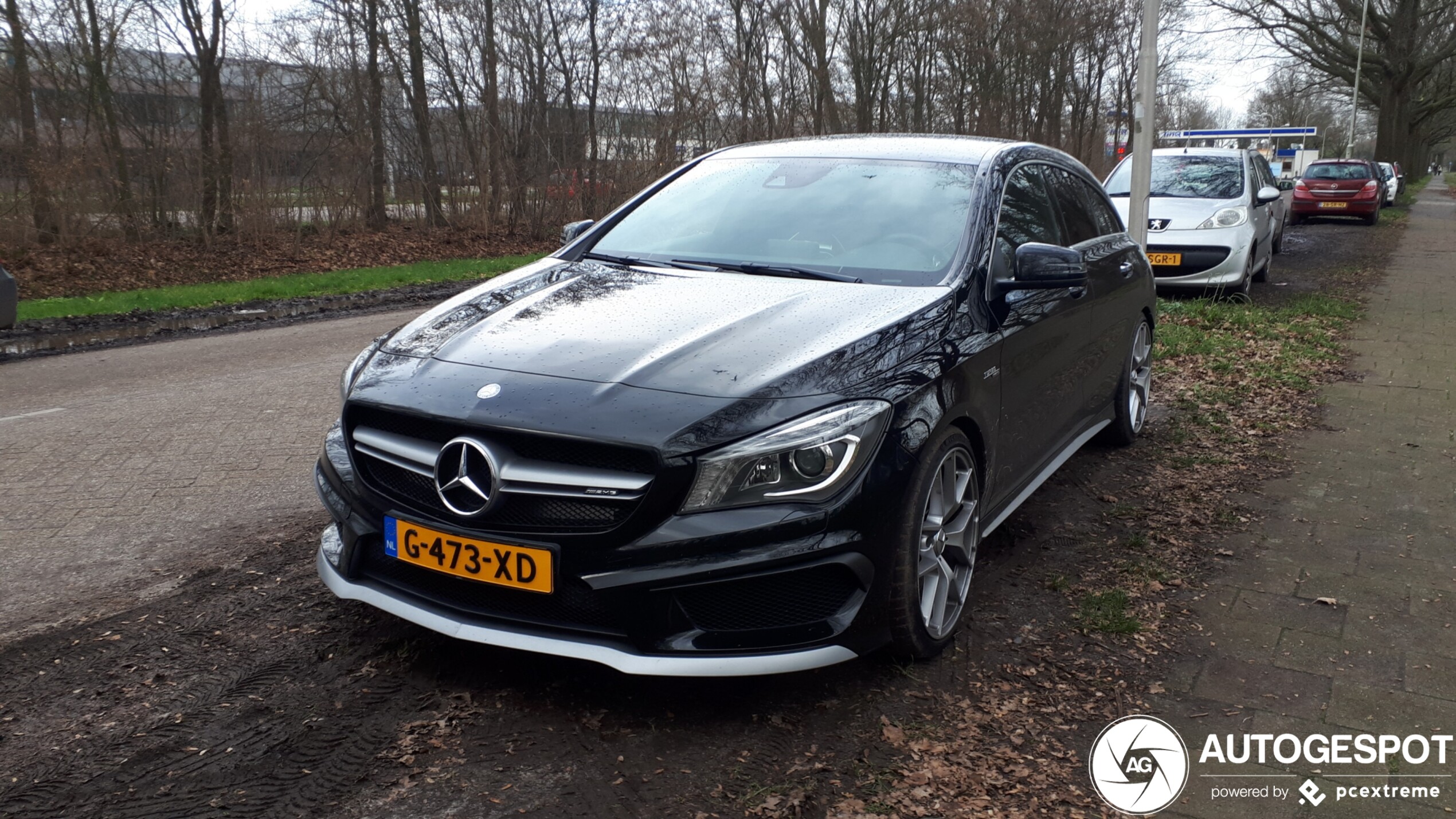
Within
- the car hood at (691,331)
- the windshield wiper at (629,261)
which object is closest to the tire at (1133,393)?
the car hood at (691,331)

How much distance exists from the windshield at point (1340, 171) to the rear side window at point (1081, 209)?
25.5 metres

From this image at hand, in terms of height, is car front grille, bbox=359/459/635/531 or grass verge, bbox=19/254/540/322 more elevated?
car front grille, bbox=359/459/635/531

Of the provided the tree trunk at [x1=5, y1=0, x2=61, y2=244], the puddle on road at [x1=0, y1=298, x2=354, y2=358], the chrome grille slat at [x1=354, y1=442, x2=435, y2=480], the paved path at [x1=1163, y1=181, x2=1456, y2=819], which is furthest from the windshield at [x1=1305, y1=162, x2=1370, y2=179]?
the chrome grille slat at [x1=354, y1=442, x2=435, y2=480]

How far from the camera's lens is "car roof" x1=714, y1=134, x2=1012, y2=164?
4.43m

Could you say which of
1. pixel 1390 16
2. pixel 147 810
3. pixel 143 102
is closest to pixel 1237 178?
pixel 147 810

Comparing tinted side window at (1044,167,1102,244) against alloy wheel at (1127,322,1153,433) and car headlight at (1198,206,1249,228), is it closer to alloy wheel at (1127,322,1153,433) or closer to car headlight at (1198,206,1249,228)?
alloy wheel at (1127,322,1153,433)

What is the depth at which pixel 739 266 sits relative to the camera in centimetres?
391

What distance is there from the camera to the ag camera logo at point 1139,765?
267 cm

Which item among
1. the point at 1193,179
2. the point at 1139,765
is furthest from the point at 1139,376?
the point at 1193,179

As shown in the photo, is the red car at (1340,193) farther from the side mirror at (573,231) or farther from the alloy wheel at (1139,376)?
the side mirror at (573,231)

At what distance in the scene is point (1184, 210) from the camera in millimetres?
11703

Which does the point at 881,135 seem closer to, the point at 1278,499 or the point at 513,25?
the point at 1278,499

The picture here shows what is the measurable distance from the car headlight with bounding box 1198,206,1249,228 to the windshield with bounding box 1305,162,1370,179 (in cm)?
1877

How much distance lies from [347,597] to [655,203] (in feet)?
7.42
